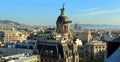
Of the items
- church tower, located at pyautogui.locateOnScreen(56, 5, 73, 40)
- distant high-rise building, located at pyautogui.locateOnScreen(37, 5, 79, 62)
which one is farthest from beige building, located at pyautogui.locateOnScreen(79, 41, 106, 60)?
distant high-rise building, located at pyautogui.locateOnScreen(37, 5, 79, 62)

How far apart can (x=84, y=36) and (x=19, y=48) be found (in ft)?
198

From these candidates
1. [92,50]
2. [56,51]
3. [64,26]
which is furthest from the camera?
[92,50]

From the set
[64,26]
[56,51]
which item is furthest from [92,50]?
[56,51]

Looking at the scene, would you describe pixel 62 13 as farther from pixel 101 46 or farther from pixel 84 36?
pixel 84 36

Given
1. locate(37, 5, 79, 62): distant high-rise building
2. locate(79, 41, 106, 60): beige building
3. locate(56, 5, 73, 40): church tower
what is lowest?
locate(79, 41, 106, 60): beige building

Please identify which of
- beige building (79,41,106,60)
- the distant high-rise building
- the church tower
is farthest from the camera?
beige building (79,41,106,60)

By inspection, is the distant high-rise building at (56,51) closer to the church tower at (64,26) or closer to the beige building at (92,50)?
the church tower at (64,26)

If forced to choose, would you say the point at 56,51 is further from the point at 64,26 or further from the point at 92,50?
the point at 92,50

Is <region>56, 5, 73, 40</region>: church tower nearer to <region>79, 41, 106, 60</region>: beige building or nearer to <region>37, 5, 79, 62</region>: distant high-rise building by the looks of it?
<region>37, 5, 79, 62</region>: distant high-rise building

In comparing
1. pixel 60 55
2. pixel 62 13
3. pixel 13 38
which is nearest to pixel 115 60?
pixel 60 55

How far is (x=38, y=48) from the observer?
38.8m

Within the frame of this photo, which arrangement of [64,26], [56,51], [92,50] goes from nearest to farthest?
[56,51] < [64,26] < [92,50]

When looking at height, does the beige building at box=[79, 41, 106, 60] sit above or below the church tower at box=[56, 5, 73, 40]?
below

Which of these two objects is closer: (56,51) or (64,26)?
(56,51)
